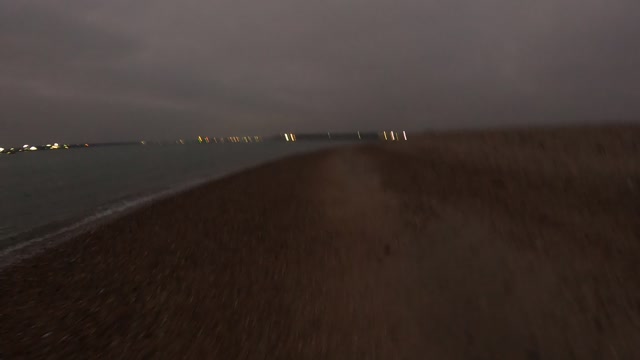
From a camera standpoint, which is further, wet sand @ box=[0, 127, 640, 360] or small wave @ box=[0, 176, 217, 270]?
small wave @ box=[0, 176, 217, 270]

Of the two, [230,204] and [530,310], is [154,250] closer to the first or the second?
[230,204]

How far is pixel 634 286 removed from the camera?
6020 millimetres

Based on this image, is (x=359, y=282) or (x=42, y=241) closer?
(x=359, y=282)

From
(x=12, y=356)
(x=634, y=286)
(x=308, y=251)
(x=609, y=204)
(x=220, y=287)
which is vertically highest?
(x=12, y=356)

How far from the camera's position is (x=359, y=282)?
7.23 m

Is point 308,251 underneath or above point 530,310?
above

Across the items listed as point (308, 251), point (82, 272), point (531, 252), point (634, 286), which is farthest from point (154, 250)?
point (634, 286)

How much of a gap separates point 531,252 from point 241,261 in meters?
7.07

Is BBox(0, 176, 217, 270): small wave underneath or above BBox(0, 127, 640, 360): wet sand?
above

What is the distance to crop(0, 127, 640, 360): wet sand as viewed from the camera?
16.8ft

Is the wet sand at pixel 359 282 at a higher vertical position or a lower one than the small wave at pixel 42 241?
lower

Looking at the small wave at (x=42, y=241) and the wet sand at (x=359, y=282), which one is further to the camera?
the small wave at (x=42, y=241)

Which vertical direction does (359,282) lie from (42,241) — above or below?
below

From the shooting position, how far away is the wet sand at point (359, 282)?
16.8 ft
